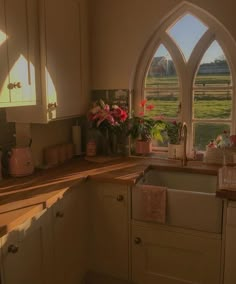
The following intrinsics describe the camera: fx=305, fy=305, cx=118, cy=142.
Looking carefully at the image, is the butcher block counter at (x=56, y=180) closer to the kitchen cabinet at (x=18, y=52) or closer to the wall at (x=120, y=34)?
the kitchen cabinet at (x=18, y=52)

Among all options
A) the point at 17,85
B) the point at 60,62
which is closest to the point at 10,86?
the point at 17,85

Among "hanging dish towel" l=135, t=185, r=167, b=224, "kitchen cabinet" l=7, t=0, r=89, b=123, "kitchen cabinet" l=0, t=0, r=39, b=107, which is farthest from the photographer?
"kitchen cabinet" l=7, t=0, r=89, b=123

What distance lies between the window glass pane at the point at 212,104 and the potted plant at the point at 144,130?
33 centimetres

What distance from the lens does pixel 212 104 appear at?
99.3 inches

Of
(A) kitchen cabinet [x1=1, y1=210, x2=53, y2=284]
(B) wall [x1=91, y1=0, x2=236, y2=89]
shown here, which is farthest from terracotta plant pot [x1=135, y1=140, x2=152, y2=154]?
(A) kitchen cabinet [x1=1, y1=210, x2=53, y2=284]

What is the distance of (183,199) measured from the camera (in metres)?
1.89

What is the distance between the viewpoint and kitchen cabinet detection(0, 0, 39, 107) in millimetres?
1695

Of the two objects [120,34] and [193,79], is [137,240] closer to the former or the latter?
[193,79]

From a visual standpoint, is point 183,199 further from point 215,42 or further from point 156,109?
point 215,42

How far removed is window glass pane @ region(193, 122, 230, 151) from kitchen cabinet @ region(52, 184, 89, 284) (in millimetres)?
1094

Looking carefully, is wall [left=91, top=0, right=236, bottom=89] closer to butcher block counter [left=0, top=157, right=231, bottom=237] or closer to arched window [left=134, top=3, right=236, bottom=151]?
arched window [left=134, top=3, right=236, bottom=151]

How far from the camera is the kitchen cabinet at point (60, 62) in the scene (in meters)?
2.03

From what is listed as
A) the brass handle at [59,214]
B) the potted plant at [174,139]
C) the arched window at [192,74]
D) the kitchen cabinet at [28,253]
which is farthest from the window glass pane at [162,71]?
the kitchen cabinet at [28,253]

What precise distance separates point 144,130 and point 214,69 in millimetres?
757
